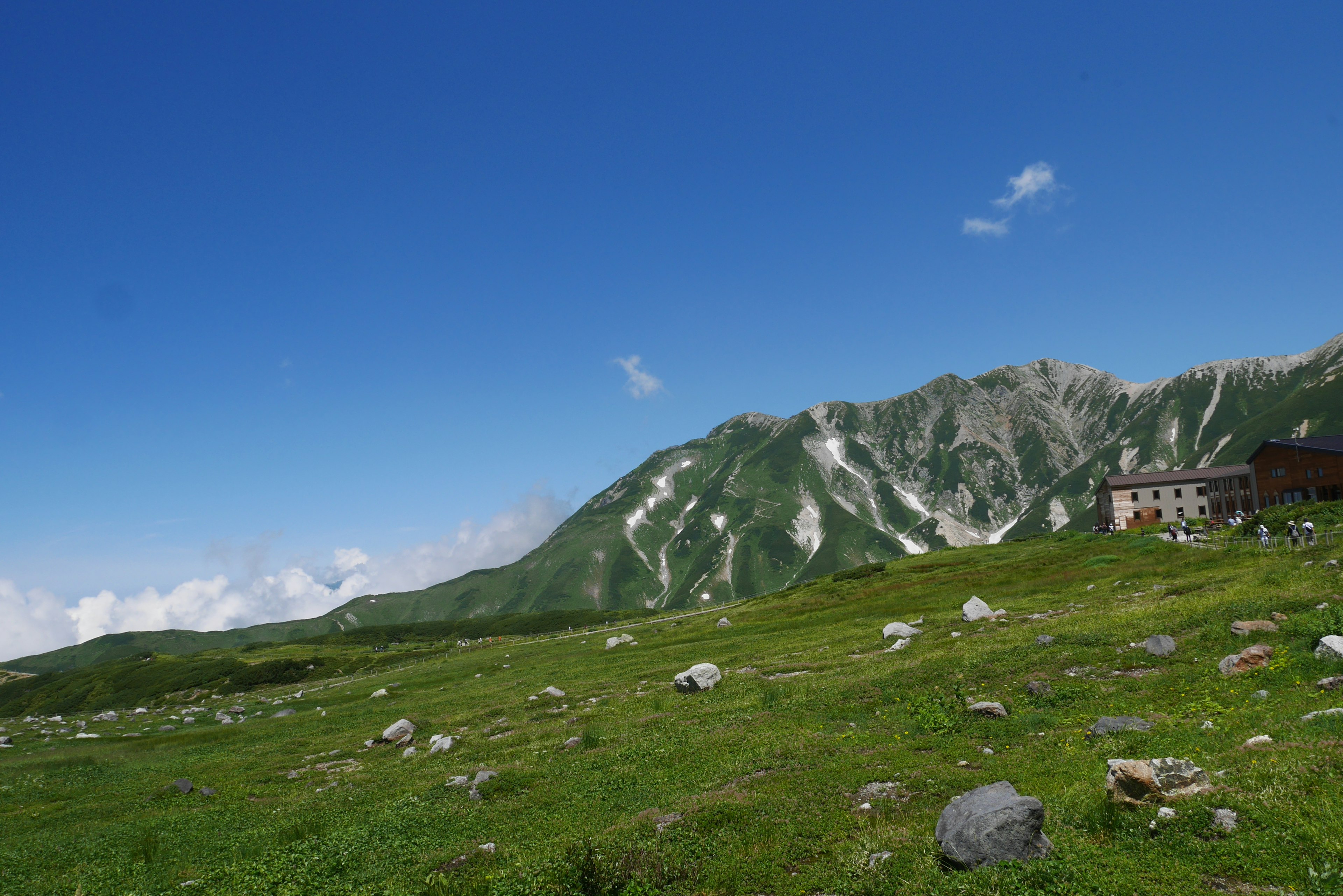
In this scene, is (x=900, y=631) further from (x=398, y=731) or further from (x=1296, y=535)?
(x=1296, y=535)

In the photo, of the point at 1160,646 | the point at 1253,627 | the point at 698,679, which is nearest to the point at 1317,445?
the point at 1253,627

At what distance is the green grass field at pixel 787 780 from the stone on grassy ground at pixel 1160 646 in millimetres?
489

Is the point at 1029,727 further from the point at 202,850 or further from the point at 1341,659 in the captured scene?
the point at 202,850

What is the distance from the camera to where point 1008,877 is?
11.8 meters

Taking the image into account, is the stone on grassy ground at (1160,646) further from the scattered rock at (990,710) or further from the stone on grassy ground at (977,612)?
the stone on grassy ground at (977,612)

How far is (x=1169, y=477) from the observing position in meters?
153

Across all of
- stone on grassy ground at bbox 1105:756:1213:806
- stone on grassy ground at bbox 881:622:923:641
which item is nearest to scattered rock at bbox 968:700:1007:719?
stone on grassy ground at bbox 1105:756:1213:806

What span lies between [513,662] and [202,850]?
6492 centimetres

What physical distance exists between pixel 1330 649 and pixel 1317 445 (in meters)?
125

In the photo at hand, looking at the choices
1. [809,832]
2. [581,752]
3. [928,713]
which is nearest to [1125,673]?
[928,713]

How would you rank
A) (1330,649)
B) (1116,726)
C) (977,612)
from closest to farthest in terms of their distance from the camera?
(1116,726) → (1330,649) → (977,612)

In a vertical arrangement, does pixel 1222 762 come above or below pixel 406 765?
above

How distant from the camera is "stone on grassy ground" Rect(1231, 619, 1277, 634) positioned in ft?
87.2

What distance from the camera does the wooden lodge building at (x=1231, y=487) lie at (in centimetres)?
10856
